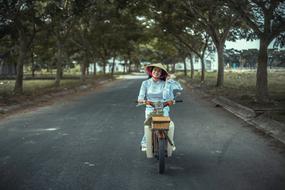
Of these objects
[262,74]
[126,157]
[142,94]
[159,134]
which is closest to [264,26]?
[262,74]

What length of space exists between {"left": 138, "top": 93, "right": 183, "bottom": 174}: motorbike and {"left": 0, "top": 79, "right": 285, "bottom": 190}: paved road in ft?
0.69

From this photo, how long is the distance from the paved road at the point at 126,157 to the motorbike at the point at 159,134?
21 cm

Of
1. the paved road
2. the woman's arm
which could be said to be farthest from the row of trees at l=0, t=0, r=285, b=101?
the woman's arm

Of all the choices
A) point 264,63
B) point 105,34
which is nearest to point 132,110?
point 264,63

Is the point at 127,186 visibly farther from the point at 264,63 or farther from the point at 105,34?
the point at 105,34

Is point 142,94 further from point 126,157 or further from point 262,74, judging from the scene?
point 262,74

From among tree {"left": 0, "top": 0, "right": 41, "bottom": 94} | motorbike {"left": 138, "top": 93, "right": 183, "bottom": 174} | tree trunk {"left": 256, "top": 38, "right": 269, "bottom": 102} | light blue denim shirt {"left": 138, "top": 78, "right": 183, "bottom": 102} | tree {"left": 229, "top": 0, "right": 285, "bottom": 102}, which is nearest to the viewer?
motorbike {"left": 138, "top": 93, "right": 183, "bottom": 174}

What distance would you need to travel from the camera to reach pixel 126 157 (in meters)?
7.52

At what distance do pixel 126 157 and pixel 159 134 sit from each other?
1.15 m

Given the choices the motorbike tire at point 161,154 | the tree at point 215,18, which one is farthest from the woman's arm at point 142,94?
the tree at point 215,18

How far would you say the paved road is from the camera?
5891mm

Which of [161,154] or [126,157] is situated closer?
[161,154]

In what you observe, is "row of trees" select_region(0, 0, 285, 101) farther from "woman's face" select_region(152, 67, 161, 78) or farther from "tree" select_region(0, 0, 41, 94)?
"woman's face" select_region(152, 67, 161, 78)

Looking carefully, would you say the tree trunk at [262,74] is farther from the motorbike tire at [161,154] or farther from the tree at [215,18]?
the motorbike tire at [161,154]
